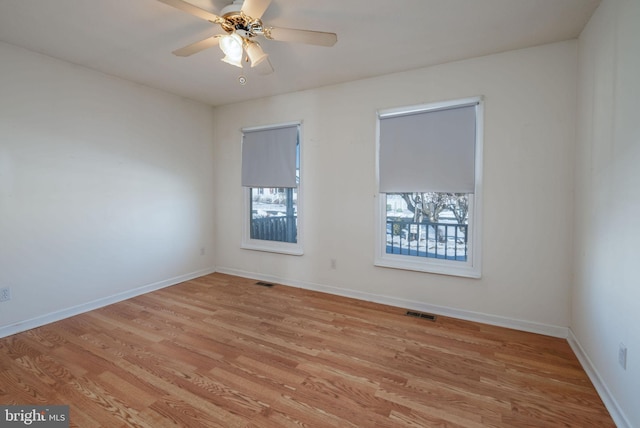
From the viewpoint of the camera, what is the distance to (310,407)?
172cm

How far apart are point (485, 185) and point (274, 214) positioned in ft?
8.89

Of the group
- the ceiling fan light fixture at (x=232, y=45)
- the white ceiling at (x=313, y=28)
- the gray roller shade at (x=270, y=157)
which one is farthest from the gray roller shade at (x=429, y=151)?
the ceiling fan light fixture at (x=232, y=45)

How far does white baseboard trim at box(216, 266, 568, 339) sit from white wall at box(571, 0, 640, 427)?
270 millimetres

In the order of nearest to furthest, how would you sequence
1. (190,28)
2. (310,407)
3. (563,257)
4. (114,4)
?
1. (310,407)
2. (114,4)
3. (190,28)
4. (563,257)

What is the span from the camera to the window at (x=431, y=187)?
284cm

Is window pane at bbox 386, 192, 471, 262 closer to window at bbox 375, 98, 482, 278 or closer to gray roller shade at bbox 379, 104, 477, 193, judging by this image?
window at bbox 375, 98, 482, 278

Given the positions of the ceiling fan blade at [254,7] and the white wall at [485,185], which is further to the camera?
the white wall at [485,185]

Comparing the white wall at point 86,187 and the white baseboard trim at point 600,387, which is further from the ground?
the white wall at point 86,187

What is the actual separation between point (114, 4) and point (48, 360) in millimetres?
2633

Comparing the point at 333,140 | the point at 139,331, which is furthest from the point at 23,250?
the point at 333,140

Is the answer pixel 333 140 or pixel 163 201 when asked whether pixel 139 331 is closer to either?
pixel 163 201

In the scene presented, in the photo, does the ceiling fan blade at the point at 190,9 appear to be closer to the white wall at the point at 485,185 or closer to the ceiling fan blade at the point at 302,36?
the ceiling fan blade at the point at 302,36

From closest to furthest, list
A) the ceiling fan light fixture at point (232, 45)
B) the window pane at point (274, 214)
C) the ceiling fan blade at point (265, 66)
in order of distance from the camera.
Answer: the ceiling fan light fixture at point (232, 45) < the ceiling fan blade at point (265, 66) < the window pane at point (274, 214)

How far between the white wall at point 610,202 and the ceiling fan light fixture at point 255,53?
2203 millimetres
